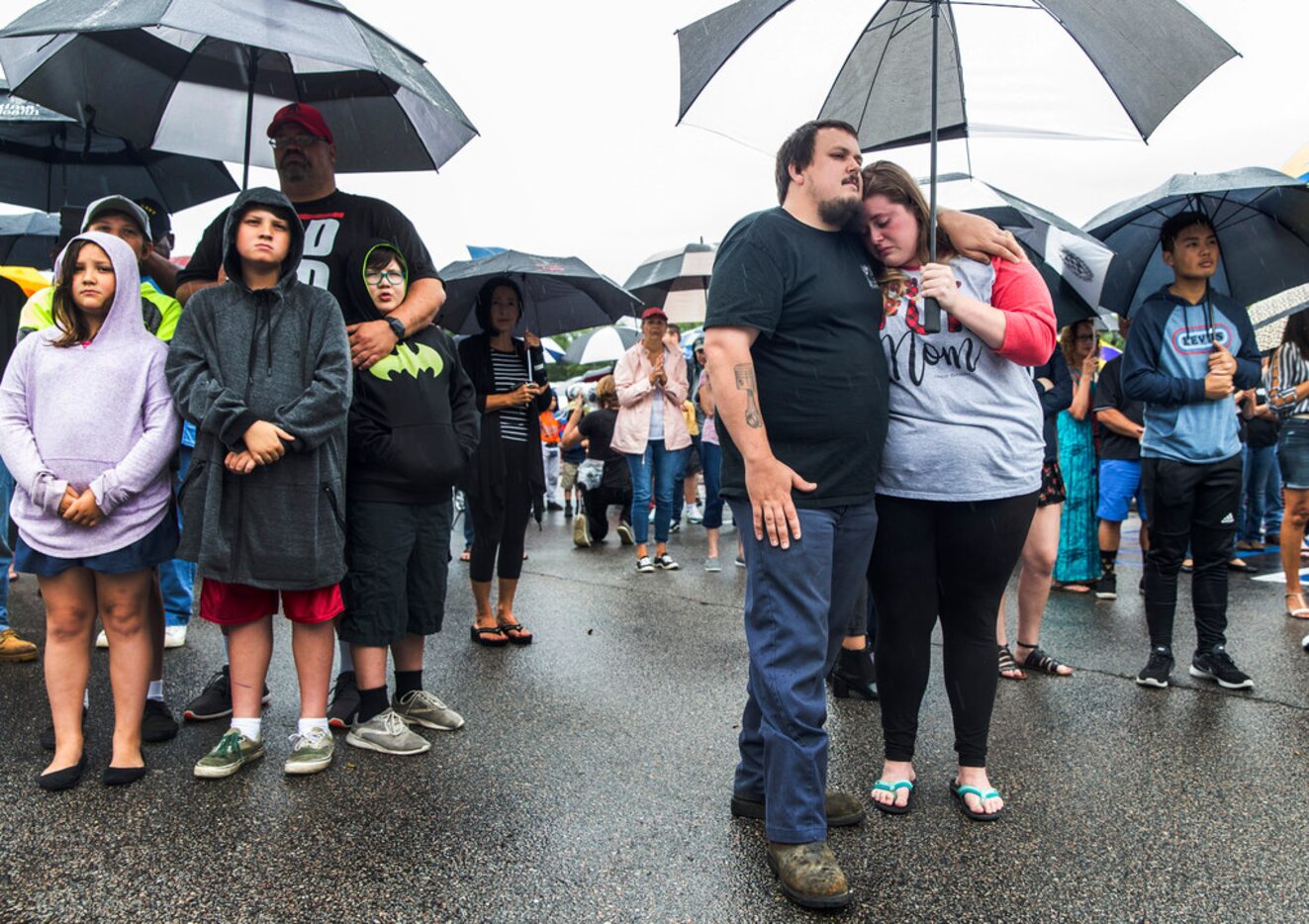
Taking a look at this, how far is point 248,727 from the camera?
3512 mm

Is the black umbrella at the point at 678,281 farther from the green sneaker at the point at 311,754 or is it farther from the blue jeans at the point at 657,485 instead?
the green sneaker at the point at 311,754

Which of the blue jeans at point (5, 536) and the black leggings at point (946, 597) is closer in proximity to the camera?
the black leggings at point (946, 597)

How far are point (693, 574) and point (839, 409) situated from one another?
18.2 ft

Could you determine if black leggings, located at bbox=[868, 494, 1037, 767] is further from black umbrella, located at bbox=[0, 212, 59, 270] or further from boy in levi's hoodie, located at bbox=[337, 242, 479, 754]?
black umbrella, located at bbox=[0, 212, 59, 270]

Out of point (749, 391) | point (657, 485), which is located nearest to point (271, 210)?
point (749, 391)

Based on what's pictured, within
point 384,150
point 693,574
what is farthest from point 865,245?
point 693,574

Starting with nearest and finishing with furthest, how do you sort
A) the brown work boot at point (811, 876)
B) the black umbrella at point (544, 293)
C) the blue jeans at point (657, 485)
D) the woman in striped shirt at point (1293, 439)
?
1. the brown work boot at point (811, 876)
2. the woman in striped shirt at point (1293, 439)
3. the black umbrella at point (544, 293)
4. the blue jeans at point (657, 485)

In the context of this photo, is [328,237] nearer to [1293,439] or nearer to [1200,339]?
[1200,339]

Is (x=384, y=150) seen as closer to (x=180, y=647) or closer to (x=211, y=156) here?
(x=211, y=156)

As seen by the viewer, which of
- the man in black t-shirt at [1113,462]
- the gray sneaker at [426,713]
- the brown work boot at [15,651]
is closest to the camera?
the gray sneaker at [426,713]

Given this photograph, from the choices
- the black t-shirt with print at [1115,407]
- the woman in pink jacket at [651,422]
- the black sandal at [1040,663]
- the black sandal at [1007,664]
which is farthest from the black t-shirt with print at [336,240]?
the black t-shirt with print at [1115,407]

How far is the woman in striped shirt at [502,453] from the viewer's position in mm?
5578

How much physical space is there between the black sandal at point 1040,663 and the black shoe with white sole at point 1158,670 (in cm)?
34

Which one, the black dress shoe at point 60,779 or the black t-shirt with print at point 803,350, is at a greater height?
the black t-shirt with print at point 803,350
